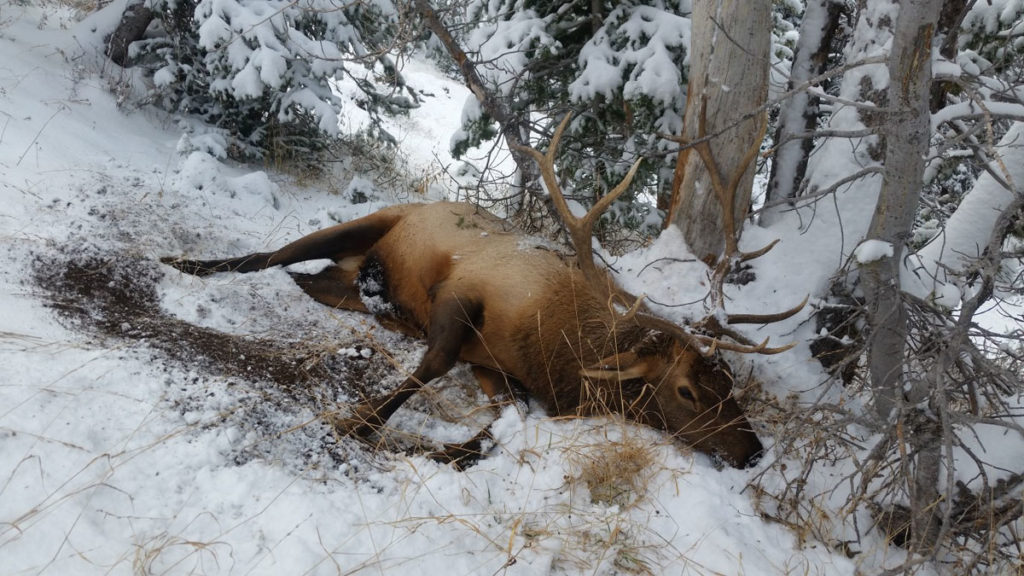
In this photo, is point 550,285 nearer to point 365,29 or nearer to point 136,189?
point 136,189

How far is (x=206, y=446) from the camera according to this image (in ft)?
9.02

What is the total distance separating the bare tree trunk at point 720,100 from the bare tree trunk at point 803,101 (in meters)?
0.46

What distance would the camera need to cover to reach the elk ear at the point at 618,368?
3.75 m

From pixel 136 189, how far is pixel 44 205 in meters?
0.84

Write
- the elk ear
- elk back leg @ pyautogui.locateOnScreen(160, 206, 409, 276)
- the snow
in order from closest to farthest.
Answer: the snow
the elk ear
elk back leg @ pyautogui.locateOnScreen(160, 206, 409, 276)

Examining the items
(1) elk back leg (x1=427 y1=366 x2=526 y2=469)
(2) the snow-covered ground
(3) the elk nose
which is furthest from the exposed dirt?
(3) the elk nose

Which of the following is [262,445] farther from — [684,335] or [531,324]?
[684,335]

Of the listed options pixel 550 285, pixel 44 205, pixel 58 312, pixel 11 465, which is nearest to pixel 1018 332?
pixel 550 285

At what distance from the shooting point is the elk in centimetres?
350

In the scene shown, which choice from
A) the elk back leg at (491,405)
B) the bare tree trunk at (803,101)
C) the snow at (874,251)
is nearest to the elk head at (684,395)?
the elk back leg at (491,405)

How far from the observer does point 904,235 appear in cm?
284

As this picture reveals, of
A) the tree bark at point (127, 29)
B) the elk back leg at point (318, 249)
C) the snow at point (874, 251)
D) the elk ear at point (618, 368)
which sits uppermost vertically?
the snow at point (874, 251)

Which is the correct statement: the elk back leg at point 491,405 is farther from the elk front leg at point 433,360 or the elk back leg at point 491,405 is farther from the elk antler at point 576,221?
the elk antler at point 576,221

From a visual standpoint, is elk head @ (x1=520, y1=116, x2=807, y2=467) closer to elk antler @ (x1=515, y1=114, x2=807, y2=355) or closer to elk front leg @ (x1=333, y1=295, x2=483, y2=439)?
elk antler @ (x1=515, y1=114, x2=807, y2=355)
